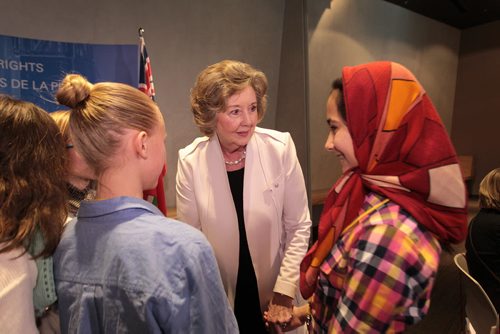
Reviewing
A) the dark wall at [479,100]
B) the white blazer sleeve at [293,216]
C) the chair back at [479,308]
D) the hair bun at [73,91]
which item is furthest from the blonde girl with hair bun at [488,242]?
the dark wall at [479,100]

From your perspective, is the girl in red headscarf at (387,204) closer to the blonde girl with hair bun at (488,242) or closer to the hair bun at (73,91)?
the hair bun at (73,91)

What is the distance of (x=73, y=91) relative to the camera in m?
0.75

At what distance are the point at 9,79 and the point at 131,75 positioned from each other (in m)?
0.75

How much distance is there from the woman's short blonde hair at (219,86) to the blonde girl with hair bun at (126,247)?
58 cm

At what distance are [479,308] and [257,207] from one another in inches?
45.3

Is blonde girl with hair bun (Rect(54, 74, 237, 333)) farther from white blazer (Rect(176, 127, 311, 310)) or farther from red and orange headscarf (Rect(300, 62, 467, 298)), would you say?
white blazer (Rect(176, 127, 311, 310))

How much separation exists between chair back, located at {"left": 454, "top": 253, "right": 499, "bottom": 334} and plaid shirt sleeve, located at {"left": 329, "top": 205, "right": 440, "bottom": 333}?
39.4 inches

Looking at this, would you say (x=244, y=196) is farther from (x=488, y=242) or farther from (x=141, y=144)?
(x=488, y=242)

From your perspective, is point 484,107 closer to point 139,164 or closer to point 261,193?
point 261,193

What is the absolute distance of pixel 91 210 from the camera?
2.45 ft

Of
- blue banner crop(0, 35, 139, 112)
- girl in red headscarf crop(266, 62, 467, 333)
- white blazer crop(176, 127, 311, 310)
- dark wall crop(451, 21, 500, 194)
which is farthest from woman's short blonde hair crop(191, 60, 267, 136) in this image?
dark wall crop(451, 21, 500, 194)

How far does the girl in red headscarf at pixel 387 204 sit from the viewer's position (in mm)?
715

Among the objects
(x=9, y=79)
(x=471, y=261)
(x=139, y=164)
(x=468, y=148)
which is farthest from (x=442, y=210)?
(x=468, y=148)

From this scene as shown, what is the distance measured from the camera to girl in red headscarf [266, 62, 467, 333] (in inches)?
28.2
